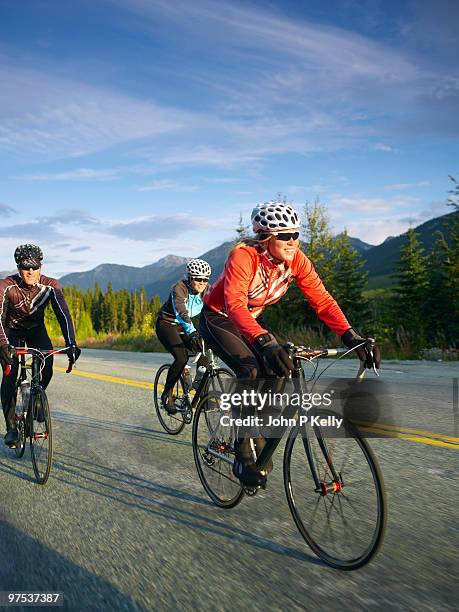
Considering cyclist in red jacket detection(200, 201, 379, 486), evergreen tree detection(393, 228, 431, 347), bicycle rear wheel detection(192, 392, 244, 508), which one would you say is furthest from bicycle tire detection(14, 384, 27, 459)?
evergreen tree detection(393, 228, 431, 347)

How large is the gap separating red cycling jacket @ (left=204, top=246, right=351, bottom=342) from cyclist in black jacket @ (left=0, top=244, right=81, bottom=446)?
207 centimetres

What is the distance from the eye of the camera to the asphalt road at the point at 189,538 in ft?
8.99

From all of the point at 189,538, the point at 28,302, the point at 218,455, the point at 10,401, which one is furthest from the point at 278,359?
the point at 10,401

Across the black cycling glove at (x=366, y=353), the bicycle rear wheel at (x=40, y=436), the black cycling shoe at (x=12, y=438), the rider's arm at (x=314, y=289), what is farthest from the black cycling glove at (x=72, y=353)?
the black cycling glove at (x=366, y=353)

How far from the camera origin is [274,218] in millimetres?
3676

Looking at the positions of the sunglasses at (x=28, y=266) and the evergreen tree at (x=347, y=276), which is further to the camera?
the evergreen tree at (x=347, y=276)

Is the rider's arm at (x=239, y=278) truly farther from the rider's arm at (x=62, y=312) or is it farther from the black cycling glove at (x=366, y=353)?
the rider's arm at (x=62, y=312)

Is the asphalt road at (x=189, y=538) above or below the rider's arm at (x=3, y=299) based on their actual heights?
below

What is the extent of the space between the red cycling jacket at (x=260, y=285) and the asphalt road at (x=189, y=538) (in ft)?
4.40

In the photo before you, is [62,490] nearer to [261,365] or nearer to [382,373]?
[261,365]

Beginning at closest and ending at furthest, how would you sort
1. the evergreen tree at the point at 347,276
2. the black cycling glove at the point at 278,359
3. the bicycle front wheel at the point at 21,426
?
the black cycling glove at the point at 278,359, the bicycle front wheel at the point at 21,426, the evergreen tree at the point at 347,276

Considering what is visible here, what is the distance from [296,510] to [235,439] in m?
0.84

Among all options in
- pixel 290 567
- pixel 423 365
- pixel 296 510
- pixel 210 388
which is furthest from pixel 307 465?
pixel 423 365

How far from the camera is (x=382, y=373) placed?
10.7m
